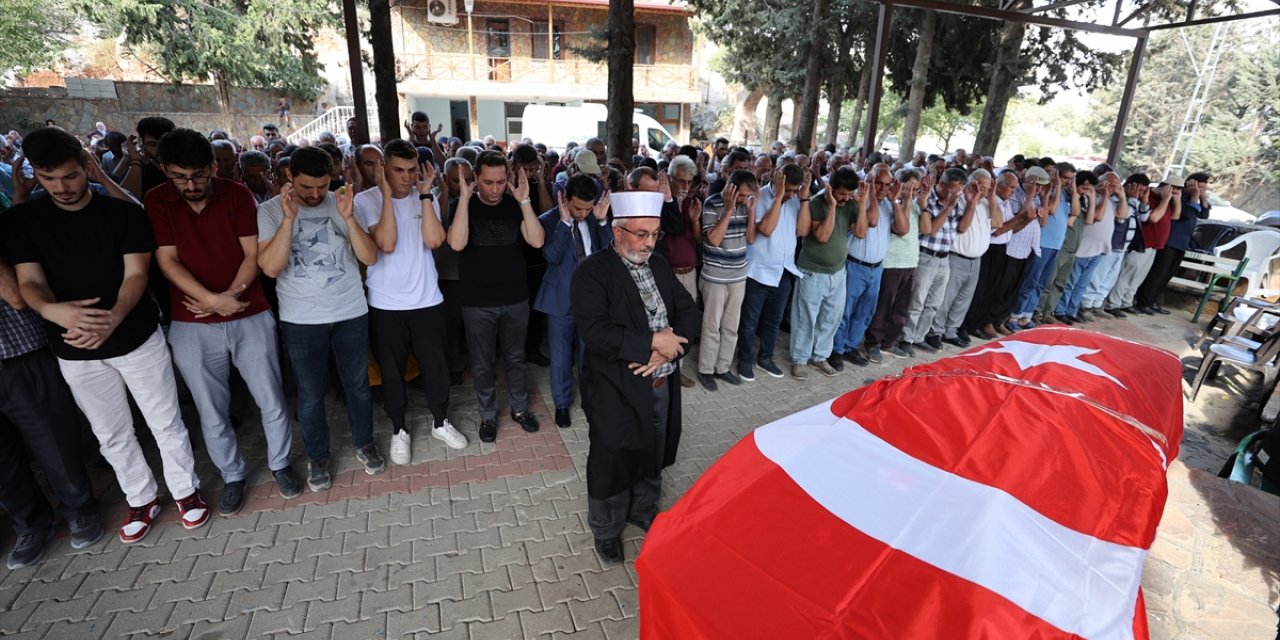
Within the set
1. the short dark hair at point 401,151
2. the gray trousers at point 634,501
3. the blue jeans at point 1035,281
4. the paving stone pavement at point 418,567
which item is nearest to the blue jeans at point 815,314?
the paving stone pavement at point 418,567

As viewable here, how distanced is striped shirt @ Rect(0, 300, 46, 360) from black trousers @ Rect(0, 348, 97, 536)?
4cm

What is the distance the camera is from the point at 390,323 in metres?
3.64

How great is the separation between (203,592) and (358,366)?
1.29 metres

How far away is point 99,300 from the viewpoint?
273 cm

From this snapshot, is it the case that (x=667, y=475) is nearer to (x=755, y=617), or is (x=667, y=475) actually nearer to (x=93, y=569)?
(x=755, y=617)

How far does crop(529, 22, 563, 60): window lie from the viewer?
2123cm

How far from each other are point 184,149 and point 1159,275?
10.2 metres

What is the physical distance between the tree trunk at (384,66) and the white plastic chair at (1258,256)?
9.83 meters

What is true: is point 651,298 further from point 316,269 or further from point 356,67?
point 356,67

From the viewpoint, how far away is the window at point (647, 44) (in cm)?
2169

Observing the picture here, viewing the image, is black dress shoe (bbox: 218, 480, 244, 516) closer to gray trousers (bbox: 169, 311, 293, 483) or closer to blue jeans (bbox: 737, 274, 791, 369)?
gray trousers (bbox: 169, 311, 293, 483)

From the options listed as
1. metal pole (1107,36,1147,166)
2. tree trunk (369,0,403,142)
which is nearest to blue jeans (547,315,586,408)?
tree trunk (369,0,403,142)

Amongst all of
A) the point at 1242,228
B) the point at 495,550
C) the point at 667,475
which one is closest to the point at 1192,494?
the point at 667,475

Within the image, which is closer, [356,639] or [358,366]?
[356,639]
